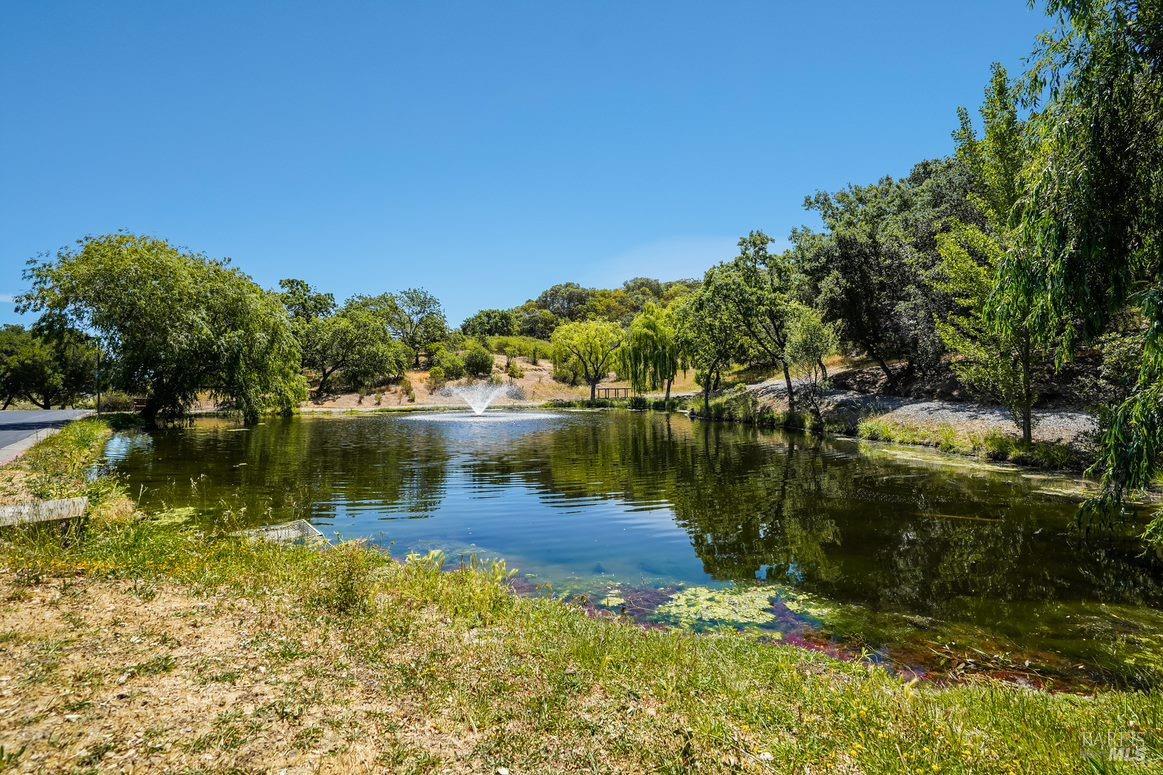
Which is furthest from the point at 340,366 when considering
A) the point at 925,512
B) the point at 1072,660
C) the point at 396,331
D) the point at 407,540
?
the point at 1072,660

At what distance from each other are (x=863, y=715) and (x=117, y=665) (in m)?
6.32

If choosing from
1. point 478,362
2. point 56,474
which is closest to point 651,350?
point 478,362

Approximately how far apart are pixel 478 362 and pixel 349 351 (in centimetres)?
1742

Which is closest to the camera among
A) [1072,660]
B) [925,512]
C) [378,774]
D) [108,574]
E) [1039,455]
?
[378,774]

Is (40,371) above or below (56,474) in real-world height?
above

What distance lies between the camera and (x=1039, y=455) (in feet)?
62.5

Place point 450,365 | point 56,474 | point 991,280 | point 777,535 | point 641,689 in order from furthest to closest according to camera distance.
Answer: point 450,365, point 991,280, point 56,474, point 777,535, point 641,689

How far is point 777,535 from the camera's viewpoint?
12.5 metres

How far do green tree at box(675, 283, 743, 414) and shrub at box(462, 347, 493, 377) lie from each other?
34.2 meters

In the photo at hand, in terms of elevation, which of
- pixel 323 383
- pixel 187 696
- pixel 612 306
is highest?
pixel 612 306

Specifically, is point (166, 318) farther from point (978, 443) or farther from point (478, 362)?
point (478, 362)

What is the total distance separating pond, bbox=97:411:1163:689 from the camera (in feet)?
24.7

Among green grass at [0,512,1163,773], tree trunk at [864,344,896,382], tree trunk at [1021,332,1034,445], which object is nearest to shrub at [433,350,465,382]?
tree trunk at [864,344,896,382]

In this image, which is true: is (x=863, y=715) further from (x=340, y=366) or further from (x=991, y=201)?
(x=340, y=366)
